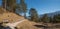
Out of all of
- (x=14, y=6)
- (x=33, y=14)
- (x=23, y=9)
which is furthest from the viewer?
(x=33, y=14)

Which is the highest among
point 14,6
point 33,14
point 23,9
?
point 14,6

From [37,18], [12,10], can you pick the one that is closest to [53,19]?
[37,18]

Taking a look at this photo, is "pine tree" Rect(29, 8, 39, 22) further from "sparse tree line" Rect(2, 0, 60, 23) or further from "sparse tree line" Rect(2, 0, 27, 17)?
"sparse tree line" Rect(2, 0, 27, 17)

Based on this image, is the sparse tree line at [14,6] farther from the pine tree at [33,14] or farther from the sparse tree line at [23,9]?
the pine tree at [33,14]

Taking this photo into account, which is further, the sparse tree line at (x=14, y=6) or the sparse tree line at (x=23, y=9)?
the sparse tree line at (x=23, y=9)

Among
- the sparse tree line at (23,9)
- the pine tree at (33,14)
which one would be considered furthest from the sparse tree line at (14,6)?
the pine tree at (33,14)

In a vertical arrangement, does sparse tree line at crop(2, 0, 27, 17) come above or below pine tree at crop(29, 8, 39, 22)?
above

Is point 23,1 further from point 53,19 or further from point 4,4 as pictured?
point 53,19

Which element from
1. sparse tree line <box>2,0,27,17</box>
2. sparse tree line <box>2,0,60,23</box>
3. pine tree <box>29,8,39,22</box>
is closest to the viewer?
sparse tree line <box>2,0,27,17</box>

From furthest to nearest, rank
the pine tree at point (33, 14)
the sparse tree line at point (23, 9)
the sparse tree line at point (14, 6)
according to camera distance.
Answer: the pine tree at point (33, 14)
the sparse tree line at point (23, 9)
the sparse tree line at point (14, 6)

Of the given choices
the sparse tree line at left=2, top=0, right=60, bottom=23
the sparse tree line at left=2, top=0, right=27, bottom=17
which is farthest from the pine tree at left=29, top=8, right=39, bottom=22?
the sparse tree line at left=2, top=0, right=27, bottom=17

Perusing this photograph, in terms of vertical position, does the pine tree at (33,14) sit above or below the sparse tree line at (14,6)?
below

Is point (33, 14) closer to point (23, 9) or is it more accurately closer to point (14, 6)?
point (23, 9)

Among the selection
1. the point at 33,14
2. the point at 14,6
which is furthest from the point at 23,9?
the point at 33,14
